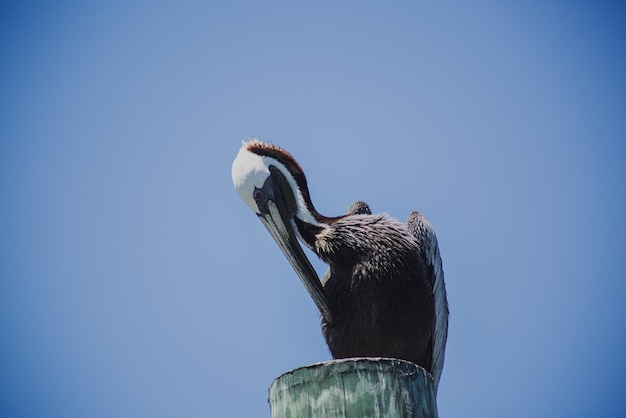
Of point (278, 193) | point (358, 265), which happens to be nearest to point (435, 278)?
point (358, 265)

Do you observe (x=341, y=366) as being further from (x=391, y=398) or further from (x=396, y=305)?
(x=396, y=305)

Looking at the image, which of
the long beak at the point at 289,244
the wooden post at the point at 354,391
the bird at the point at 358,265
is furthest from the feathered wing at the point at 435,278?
the wooden post at the point at 354,391

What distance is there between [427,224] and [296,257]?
119 cm

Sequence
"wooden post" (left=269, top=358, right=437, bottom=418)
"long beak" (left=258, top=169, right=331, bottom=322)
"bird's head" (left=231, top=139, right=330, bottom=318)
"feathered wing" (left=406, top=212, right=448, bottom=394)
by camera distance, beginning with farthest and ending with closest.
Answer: "feathered wing" (left=406, top=212, right=448, bottom=394) → "bird's head" (left=231, top=139, right=330, bottom=318) → "long beak" (left=258, top=169, right=331, bottom=322) → "wooden post" (left=269, top=358, right=437, bottom=418)

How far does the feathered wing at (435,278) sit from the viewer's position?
5605 mm

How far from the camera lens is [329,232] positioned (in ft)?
17.6

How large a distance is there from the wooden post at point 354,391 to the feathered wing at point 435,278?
2.76 m

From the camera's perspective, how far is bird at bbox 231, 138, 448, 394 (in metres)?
4.94

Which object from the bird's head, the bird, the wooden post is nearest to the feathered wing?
the bird

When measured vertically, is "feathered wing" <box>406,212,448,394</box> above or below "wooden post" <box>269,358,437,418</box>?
above

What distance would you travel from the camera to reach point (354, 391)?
2.72 m

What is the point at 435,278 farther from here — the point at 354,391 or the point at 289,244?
the point at 354,391

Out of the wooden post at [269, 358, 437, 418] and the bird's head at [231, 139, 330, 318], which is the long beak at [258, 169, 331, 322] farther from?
the wooden post at [269, 358, 437, 418]

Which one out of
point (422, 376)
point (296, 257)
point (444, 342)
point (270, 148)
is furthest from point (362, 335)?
point (422, 376)
